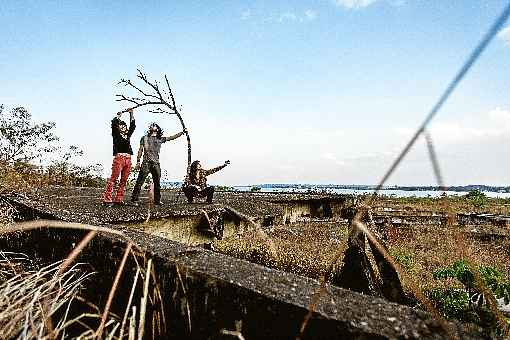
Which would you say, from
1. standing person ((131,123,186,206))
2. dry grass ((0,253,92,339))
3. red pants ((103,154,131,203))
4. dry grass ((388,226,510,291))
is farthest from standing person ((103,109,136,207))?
dry grass ((388,226,510,291))

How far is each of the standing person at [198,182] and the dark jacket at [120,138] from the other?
64.4 inches

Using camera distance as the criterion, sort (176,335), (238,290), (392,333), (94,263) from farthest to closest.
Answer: (94,263) → (176,335) → (238,290) → (392,333)

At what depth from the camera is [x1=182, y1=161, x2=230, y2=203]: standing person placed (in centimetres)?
780

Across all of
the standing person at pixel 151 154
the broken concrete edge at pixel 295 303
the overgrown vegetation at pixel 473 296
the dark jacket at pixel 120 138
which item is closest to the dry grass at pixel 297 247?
the standing person at pixel 151 154

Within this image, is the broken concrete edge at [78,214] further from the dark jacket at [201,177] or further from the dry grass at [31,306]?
the dark jacket at [201,177]

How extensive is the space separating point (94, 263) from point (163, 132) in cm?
505

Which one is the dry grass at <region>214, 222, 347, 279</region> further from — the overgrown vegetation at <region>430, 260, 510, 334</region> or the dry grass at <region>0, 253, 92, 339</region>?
the dry grass at <region>0, 253, 92, 339</region>

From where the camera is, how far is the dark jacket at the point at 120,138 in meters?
6.38

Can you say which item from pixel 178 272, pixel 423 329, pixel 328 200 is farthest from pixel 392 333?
pixel 328 200

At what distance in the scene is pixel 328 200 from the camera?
32.6ft

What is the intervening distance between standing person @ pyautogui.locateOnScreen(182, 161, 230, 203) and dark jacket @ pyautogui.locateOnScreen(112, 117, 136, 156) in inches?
64.4

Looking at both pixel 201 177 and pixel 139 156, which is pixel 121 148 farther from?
pixel 201 177

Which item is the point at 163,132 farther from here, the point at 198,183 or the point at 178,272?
the point at 178,272

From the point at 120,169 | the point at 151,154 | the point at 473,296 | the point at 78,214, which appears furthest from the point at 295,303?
the point at 151,154
